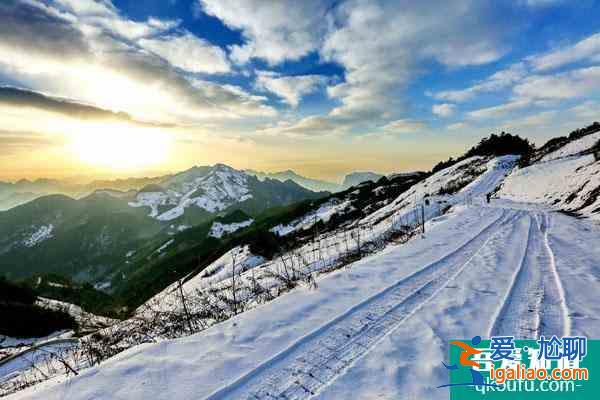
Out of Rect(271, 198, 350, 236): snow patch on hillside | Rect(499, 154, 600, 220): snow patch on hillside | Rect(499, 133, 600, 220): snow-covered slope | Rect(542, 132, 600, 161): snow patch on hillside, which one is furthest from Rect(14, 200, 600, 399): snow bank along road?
Rect(271, 198, 350, 236): snow patch on hillside

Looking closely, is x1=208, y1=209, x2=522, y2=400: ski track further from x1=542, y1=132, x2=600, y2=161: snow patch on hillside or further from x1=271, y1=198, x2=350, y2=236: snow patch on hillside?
x1=271, y1=198, x2=350, y2=236: snow patch on hillside

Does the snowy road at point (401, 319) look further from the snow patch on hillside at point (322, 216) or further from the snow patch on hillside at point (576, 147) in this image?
the snow patch on hillside at point (322, 216)

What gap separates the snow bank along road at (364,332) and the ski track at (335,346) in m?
0.02

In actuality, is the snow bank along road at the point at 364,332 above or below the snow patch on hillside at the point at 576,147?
below

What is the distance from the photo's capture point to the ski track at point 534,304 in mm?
4266

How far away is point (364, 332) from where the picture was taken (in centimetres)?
451

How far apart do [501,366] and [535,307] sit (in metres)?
2.07

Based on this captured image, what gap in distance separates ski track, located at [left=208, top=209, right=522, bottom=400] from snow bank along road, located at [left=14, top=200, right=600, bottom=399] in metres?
0.02

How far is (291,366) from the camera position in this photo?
3758mm

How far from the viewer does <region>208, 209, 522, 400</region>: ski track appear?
11.1ft

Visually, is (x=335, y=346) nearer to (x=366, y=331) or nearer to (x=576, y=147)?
(x=366, y=331)

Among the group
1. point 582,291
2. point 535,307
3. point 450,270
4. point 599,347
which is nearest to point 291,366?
point 599,347

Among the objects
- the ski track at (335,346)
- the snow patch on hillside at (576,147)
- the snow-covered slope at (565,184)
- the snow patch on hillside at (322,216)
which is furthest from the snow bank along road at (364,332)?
the snow patch on hillside at (322,216)

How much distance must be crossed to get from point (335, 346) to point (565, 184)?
85.2 ft
